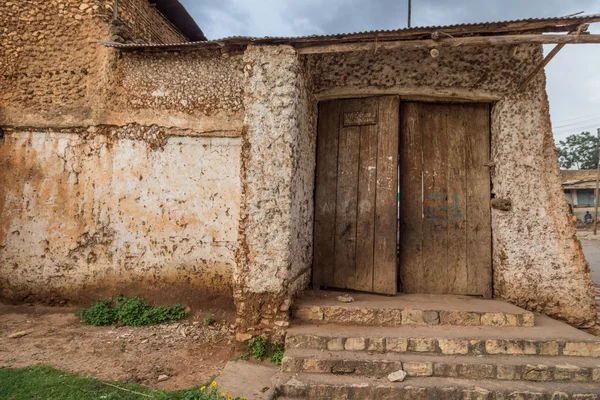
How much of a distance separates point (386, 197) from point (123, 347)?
123 inches

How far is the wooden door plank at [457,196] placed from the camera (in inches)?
153

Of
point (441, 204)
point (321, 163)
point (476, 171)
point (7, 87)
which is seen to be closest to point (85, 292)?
point (7, 87)

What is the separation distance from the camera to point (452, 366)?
270 cm

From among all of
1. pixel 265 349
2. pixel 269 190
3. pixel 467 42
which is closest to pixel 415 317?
pixel 265 349

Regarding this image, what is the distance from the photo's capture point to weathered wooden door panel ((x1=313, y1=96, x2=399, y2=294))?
12.7 ft

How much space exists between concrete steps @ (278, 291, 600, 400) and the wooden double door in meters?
0.53

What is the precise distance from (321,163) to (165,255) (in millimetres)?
2231

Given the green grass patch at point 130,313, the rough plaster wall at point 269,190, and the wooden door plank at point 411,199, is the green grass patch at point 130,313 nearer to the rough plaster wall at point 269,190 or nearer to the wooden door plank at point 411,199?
the rough plaster wall at point 269,190

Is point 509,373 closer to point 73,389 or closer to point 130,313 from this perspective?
point 73,389

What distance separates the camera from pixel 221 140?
14.2ft

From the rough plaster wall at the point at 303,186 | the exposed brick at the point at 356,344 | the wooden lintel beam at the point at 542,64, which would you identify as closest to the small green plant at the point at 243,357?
the rough plaster wall at the point at 303,186

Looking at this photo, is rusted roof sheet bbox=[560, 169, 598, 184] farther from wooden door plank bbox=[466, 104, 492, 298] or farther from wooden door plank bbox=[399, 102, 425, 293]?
wooden door plank bbox=[399, 102, 425, 293]

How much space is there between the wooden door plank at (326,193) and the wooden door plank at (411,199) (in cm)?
80

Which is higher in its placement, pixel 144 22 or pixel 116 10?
pixel 144 22
